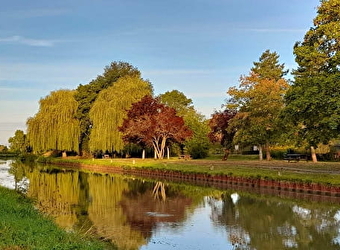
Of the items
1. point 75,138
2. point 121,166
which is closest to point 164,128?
point 121,166

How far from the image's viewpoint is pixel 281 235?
13289 millimetres

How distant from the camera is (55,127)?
168 feet

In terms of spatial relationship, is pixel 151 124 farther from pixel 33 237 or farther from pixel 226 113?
pixel 33 237

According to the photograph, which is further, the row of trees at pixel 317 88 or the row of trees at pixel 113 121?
the row of trees at pixel 113 121

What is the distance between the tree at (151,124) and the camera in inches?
1649

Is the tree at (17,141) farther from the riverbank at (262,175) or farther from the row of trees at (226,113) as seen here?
the riverbank at (262,175)

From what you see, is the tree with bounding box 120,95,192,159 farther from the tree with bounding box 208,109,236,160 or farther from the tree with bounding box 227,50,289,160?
the tree with bounding box 227,50,289,160

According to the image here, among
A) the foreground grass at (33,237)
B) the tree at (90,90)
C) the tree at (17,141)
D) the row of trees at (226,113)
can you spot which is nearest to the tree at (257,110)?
the row of trees at (226,113)

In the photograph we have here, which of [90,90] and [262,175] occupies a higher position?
[90,90]

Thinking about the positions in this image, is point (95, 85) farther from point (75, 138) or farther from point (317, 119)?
point (317, 119)

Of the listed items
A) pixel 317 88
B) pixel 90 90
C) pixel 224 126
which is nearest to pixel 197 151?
pixel 224 126

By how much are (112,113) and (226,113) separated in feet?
42.2

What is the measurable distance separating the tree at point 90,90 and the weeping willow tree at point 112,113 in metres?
5.01

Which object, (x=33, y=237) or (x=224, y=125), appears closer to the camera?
(x=33, y=237)
